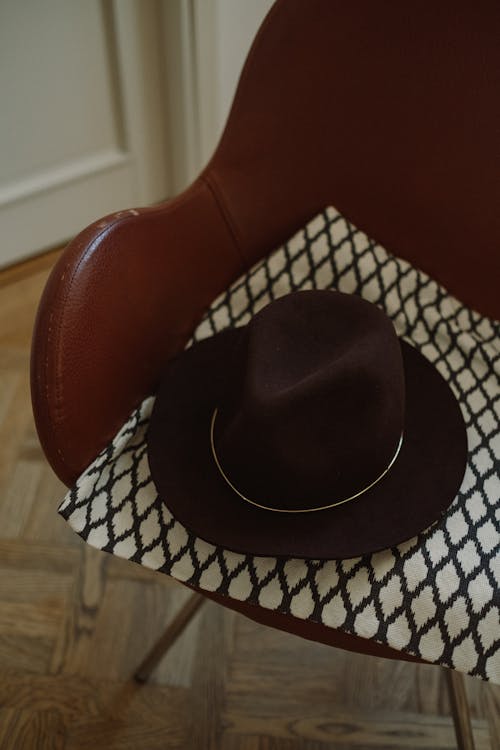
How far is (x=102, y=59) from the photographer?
5.23 feet

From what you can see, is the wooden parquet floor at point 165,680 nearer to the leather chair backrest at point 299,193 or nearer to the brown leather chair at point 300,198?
the brown leather chair at point 300,198

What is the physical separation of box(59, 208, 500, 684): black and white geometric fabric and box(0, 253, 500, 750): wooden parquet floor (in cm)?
40

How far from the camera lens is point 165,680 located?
3.62 feet

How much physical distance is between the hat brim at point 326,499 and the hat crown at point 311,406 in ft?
0.07

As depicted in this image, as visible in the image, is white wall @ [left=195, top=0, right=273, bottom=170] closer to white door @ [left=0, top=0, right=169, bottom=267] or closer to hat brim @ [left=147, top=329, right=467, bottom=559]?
white door @ [left=0, top=0, right=169, bottom=267]

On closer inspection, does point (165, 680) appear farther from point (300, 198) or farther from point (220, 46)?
point (220, 46)

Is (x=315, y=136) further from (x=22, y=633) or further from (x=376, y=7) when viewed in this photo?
(x=22, y=633)

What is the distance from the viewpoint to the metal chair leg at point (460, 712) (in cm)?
97

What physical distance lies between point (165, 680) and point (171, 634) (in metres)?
0.08

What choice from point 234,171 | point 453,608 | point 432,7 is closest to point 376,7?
point 432,7

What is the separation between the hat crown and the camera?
2.35 ft

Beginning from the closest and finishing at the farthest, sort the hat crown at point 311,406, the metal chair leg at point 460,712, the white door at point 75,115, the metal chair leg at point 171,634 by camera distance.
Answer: the hat crown at point 311,406 < the metal chair leg at point 460,712 < the metal chair leg at point 171,634 < the white door at point 75,115

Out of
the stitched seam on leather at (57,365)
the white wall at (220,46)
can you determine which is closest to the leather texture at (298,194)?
the stitched seam on leather at (57,365)

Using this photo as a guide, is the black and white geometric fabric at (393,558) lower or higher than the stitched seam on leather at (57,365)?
lower
